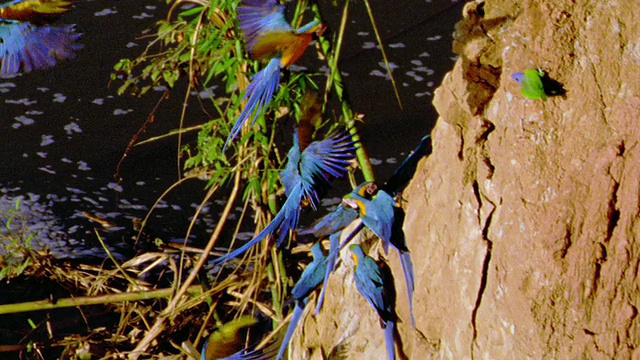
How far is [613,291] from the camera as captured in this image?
2.79 ft

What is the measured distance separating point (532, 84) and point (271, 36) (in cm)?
36

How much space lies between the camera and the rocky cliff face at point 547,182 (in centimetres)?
85

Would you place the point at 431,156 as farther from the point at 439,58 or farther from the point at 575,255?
the point at 439,58

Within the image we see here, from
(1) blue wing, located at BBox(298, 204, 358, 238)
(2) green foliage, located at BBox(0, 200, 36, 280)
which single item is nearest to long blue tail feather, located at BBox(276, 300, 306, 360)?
(1) blue wing, located at BBox(298, 204, 358, 238)

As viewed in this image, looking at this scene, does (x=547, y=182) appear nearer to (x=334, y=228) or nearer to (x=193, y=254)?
(x=334, y=228)

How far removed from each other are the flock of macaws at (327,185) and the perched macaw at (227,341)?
421mm

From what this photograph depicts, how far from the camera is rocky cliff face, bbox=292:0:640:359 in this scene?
33.3 inches

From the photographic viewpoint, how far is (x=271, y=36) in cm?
107

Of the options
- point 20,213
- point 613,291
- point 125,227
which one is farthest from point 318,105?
point 20,213

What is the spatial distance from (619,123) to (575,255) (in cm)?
14

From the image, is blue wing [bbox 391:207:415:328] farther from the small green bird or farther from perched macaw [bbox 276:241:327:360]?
the small green bird

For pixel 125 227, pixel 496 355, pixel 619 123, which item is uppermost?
pixel 619 123

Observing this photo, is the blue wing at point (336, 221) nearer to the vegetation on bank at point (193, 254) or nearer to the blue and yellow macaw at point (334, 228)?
the blue and yellow macaw at point (334, 228)

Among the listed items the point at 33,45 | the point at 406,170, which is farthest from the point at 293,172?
the point at 33,45
